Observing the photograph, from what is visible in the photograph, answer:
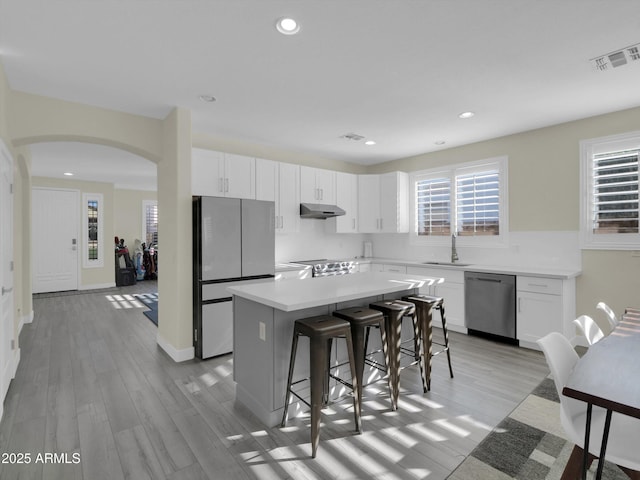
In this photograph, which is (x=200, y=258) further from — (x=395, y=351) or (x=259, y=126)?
(x=395, y=351)

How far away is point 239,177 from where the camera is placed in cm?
431

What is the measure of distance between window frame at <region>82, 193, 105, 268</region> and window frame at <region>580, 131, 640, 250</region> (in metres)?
9.37

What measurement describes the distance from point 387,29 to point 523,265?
3.59 m

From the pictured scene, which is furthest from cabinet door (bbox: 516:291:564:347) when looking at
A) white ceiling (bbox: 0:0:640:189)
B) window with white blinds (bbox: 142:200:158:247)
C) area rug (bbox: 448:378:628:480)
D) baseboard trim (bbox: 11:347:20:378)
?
window with white blinds (bbox: 142:200:158:247)

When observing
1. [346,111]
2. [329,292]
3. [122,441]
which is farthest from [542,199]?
[122,441]

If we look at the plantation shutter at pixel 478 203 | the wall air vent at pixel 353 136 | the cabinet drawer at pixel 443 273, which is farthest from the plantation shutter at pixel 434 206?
the wall air vent at pixel 353 136

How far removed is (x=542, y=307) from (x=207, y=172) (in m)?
4.19

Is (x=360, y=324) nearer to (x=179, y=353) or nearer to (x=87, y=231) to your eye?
(x=179, y=353)

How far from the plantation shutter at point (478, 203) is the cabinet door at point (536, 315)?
44.0 inches

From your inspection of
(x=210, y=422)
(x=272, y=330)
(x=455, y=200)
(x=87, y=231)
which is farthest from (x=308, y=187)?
(x=87, y=231)

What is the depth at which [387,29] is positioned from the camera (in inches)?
85.9

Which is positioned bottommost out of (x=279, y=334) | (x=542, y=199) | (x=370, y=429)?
(x=370, y=429)

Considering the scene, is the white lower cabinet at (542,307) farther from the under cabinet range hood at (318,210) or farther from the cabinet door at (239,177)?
the cabinet door at (239,177)

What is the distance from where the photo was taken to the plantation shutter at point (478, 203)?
15.3ft
